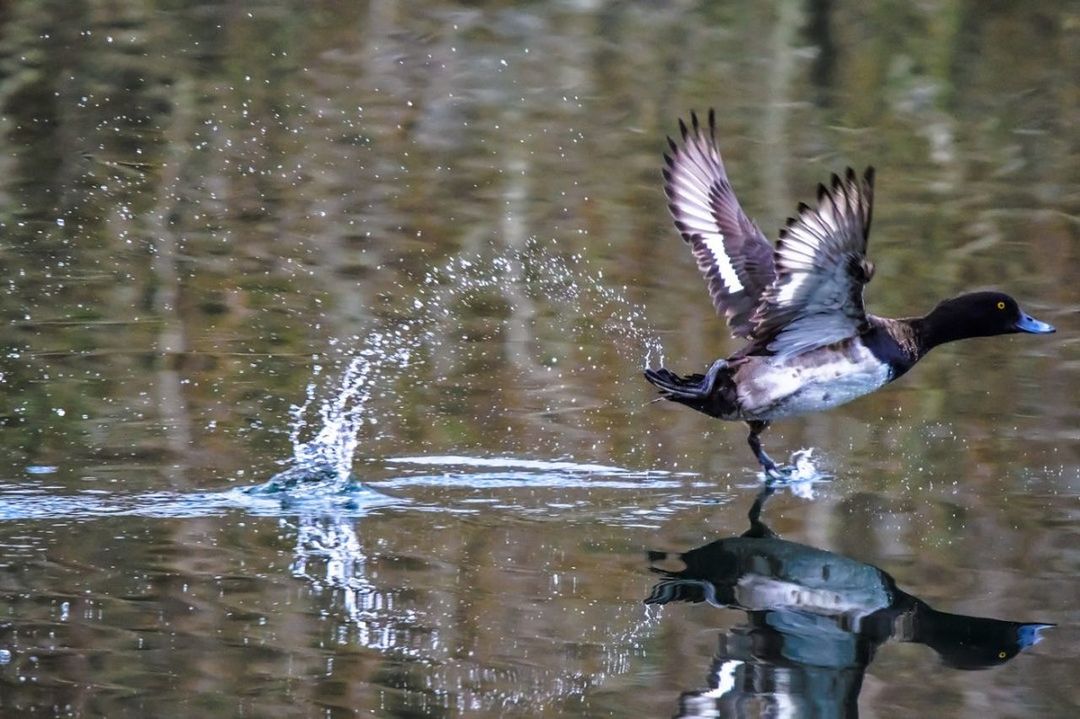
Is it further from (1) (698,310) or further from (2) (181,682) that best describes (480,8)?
(2) (181,682)

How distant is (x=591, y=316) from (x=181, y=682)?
523 centimetres

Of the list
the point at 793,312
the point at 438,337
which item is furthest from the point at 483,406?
the point at 793,312

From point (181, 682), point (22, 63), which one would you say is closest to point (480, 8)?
point (22, 63)

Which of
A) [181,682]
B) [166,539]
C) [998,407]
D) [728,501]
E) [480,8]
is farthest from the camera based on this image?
[480,8]

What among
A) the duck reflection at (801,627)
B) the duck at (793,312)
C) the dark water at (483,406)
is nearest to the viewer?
the duck reflection at (801,627)

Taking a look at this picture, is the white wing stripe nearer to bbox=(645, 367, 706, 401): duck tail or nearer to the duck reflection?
bbox=(645, 367, 706, 401): duck tail

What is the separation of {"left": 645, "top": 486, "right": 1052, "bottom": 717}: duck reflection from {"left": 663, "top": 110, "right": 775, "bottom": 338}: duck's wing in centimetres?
150

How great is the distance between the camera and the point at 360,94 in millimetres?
15477

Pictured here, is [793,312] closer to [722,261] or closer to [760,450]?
[760,450]

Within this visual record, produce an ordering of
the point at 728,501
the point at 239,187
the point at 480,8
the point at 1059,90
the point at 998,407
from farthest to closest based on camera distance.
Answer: the point at 480,8 → the point at 1059,90 → the point at 239,187 → the point at 998,407 → the point at 728,501

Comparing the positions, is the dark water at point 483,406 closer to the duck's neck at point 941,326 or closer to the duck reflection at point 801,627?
the duck reflection at point 801,627

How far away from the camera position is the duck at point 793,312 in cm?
653

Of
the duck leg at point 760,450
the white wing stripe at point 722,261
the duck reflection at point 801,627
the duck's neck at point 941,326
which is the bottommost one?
the duck reflection at point 801,627

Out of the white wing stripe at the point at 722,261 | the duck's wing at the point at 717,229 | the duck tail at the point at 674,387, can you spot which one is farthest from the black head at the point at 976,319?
the duck tail at the point at 674,387
